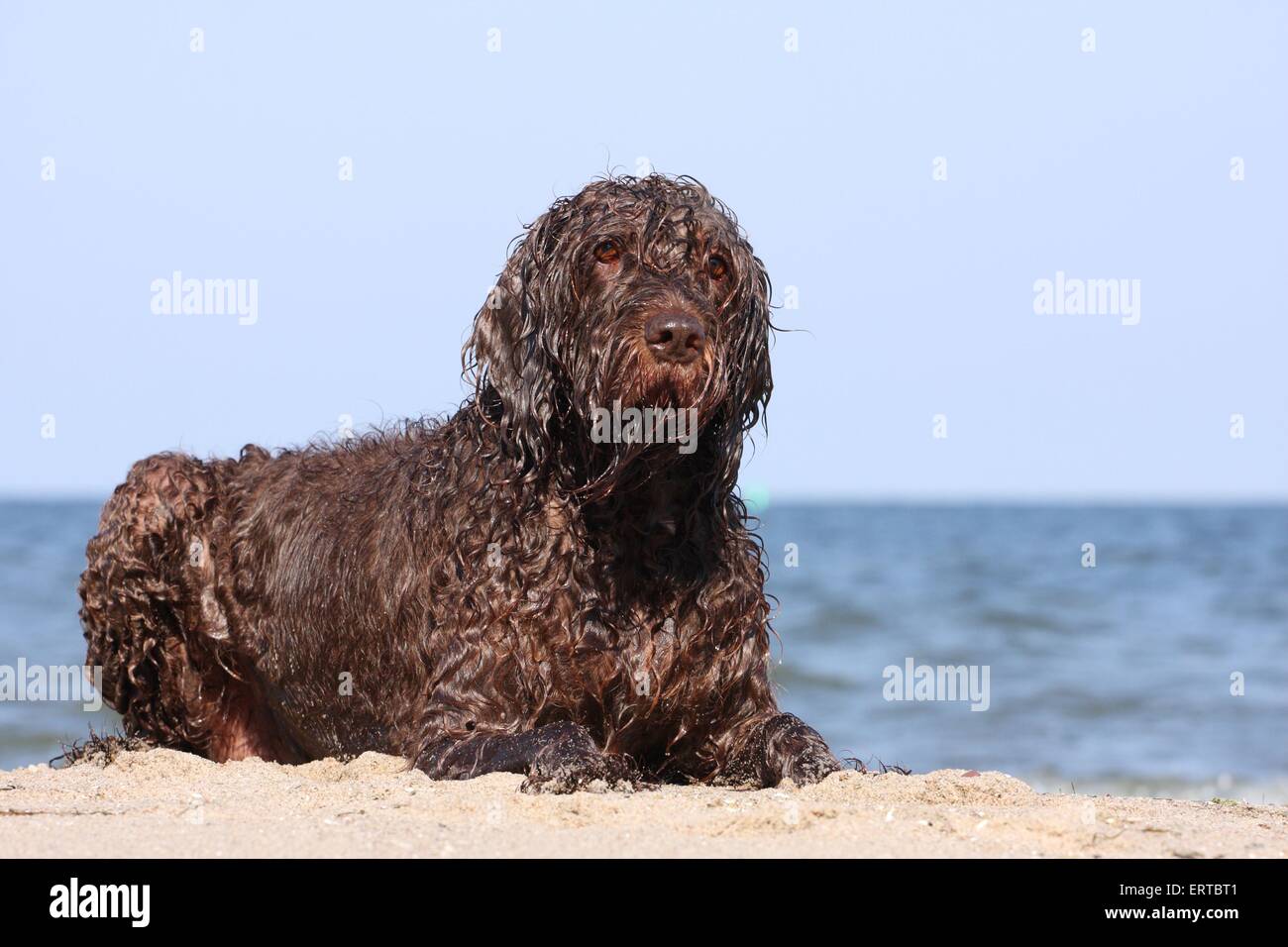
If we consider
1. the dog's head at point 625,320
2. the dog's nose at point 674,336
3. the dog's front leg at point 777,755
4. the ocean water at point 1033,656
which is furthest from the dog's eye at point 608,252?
the dog's front leg at point 777,755

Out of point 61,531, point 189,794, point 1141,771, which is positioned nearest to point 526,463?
point 189,794

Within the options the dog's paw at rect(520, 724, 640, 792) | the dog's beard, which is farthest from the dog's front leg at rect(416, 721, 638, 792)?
the dog's beard

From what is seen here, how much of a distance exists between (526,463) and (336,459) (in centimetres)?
220

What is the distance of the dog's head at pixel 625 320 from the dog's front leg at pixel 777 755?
1165mm

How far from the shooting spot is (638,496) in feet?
21.2

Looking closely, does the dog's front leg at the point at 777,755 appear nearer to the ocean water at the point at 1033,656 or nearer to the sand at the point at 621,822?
the sand at the point at 621,822

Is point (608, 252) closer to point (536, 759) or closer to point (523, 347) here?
point (523, 347)

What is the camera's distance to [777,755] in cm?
641

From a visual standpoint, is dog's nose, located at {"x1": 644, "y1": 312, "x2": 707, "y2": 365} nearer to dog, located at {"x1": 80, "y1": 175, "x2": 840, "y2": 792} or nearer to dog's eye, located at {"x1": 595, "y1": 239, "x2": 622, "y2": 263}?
dog, located at {"x1": 80, "y1": 175, "x2": 840, "y2": 792}

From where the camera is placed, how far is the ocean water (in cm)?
1415

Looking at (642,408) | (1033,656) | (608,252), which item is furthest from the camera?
(1033,656)

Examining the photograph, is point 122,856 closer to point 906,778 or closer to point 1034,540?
point 906,778

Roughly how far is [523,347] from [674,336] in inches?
32.2

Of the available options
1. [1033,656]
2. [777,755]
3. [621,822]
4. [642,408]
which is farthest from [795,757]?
[1033,656]
